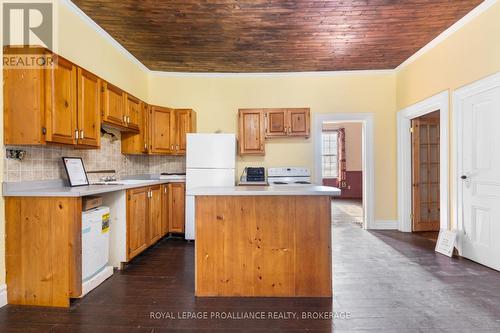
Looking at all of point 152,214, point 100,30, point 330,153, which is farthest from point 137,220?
point 330,153

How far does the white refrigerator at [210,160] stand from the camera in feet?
12.6

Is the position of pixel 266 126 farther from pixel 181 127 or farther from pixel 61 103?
pixel 61 103

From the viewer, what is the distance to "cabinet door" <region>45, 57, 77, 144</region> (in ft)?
6.93

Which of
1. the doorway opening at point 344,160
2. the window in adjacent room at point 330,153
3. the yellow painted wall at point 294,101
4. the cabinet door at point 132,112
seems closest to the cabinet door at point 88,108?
the cabinet door at point 132,112

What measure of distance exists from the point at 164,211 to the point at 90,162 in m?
1.25

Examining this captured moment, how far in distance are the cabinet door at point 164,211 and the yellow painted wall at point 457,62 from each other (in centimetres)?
387

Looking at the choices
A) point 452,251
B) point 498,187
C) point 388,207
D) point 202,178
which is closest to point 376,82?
point 388,207

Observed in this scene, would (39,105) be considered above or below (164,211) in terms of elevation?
above

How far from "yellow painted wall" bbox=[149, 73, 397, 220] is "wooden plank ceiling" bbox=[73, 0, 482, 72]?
344 millimetres

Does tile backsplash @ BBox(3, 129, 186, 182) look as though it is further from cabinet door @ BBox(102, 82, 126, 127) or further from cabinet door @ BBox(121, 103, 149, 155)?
cabinet door @ BBox(102, 82, 126, 127)

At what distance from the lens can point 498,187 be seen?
2662 millimetres

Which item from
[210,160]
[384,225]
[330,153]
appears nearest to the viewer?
[210,160]

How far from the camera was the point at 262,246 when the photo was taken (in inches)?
86.2

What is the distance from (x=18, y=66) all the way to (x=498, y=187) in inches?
178
